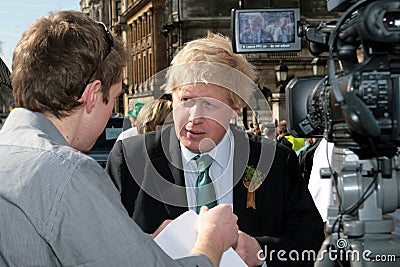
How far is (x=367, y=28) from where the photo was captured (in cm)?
217

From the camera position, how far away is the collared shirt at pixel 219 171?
3.44 meters

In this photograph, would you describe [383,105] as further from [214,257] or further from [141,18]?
[141,18]

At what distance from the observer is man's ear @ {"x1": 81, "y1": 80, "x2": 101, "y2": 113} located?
2.36 metres

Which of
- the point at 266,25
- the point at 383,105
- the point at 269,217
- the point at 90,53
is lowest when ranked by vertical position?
the point at 269,217

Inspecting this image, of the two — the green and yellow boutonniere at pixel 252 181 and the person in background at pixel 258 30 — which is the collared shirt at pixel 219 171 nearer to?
the green and yellow boutonniere at pixel 252 181

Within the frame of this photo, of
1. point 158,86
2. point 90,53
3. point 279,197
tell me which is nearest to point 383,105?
point 90,53

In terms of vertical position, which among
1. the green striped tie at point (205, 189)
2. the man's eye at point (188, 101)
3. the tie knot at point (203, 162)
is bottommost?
the green striped tie at point (205, 189)

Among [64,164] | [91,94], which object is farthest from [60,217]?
[91,94]

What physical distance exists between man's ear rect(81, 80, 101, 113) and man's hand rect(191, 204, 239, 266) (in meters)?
0.64

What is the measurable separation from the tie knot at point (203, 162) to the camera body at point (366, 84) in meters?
1.07

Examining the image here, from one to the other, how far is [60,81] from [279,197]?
5.11 feet

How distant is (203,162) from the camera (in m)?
3.48

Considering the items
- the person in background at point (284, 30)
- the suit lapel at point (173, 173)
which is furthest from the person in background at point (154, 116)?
the suit lapel at point (173, 173)

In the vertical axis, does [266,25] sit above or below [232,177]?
above
